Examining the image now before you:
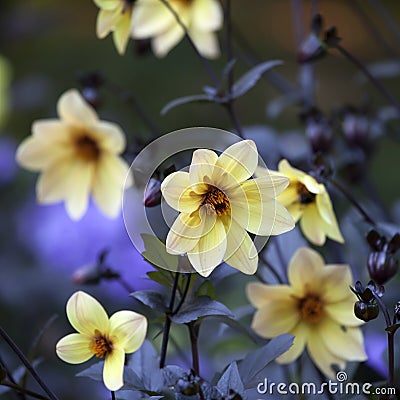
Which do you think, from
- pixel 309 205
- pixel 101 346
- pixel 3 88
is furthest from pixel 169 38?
pixel 3 88

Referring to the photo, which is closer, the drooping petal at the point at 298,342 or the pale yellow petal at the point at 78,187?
the drooping petal at the point at 298,342

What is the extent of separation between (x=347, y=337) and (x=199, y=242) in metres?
0.16

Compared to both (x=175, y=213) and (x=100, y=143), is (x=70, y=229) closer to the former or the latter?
(x=100, y=143)

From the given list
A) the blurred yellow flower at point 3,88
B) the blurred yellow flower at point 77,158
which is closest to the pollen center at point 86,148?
the blurred yellow flower at point 77,158

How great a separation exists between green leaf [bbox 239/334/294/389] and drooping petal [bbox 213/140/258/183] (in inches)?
3.9

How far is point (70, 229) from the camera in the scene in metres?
1.10

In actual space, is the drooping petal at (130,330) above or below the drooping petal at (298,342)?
above

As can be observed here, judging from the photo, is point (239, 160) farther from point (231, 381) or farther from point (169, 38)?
point (169, 38)

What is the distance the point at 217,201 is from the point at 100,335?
0.10 m

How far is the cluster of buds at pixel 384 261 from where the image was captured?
0.48 m

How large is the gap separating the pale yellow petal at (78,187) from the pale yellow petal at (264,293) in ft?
0.65

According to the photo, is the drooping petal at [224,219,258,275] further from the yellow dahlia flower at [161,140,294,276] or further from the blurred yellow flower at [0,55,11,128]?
the blurred yellow flower at [0,55,11,128]

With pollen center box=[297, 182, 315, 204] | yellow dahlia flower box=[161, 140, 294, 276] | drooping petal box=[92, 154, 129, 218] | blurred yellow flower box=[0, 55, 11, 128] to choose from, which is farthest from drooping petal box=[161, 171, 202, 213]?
blurred yellow flower box=[0, 55, 11, 128]

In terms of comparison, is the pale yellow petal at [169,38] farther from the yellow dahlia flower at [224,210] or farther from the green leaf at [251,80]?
the yellow dahlia flower at [224,210]
